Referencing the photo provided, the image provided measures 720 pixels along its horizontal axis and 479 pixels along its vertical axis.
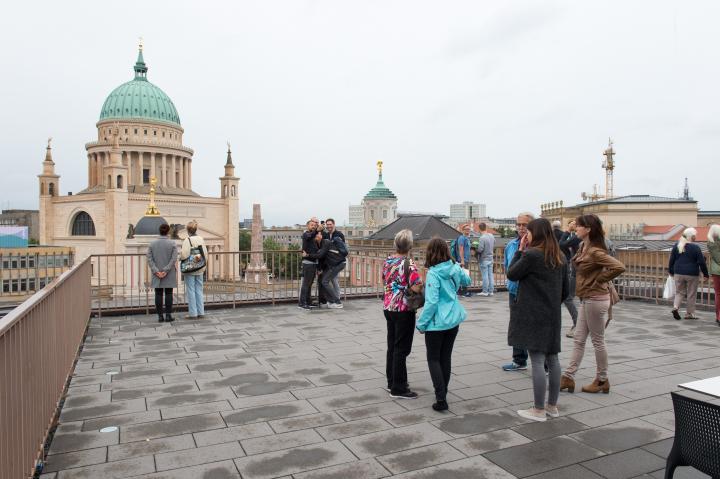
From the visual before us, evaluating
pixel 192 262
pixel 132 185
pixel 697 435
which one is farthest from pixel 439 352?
pixel 132 185

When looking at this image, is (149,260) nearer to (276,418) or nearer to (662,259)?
(276,418)

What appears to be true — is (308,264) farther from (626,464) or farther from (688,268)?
(626,464)

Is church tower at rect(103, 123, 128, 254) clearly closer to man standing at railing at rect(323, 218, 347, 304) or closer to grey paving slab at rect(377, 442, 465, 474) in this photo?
man standing at railing at rect(323, 218, 347, 304)

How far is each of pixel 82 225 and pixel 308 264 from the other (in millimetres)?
68987

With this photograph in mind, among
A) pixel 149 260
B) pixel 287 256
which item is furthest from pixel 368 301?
pixel 149 260

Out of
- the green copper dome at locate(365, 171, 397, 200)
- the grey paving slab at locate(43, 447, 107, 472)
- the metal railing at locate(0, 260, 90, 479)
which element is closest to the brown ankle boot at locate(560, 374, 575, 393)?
the grey paving slab at locate(43, 447, 107, 472)

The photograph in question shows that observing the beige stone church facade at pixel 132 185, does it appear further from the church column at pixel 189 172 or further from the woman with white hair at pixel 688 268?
the woman with white hair at pixel 688 268

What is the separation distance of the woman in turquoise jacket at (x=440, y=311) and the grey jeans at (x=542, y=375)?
2.48 feet

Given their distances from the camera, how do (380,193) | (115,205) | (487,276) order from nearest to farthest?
(487,276)
(115,205)
(380,193)

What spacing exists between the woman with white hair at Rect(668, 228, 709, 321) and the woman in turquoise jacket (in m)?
7.43

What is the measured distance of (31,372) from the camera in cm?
410

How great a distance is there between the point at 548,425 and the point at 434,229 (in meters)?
36.4

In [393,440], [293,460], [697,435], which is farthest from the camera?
[393,440]

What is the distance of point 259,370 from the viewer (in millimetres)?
7090
